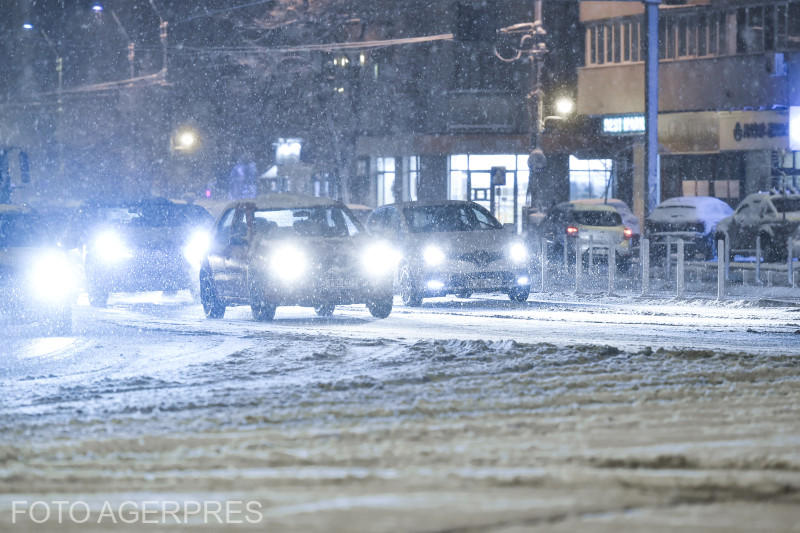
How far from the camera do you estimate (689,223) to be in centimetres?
3519

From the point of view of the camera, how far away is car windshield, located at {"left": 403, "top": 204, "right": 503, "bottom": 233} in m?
23.1

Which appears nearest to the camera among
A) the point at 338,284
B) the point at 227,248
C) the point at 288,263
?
the point at 288,263

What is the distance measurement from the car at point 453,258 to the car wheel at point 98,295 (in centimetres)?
471

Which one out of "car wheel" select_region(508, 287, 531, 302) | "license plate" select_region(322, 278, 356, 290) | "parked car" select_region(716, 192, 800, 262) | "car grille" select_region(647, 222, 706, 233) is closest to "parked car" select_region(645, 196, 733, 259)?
"car grille" select_region(647, 222, 706, 233)

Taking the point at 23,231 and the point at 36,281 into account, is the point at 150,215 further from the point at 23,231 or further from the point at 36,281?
the point at 36,281

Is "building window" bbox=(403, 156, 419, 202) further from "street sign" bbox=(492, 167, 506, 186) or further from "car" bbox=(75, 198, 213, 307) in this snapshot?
"car" bbox=(75, 198, 213, 307)

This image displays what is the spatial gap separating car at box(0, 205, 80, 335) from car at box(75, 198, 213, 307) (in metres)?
4.81

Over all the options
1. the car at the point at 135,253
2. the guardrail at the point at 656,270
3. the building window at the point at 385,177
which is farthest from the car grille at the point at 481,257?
the building window at the point at 385,177

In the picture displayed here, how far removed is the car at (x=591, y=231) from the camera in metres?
34.0

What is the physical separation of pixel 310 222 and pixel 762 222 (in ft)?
50.4

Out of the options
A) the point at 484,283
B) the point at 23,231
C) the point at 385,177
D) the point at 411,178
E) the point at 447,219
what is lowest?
the point at 484,283

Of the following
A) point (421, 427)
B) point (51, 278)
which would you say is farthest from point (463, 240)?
point (421, 427)

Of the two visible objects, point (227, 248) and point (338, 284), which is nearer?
point (338, 284)

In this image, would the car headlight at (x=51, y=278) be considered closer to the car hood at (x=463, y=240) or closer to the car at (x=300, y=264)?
the car at (x=300, y=264)
